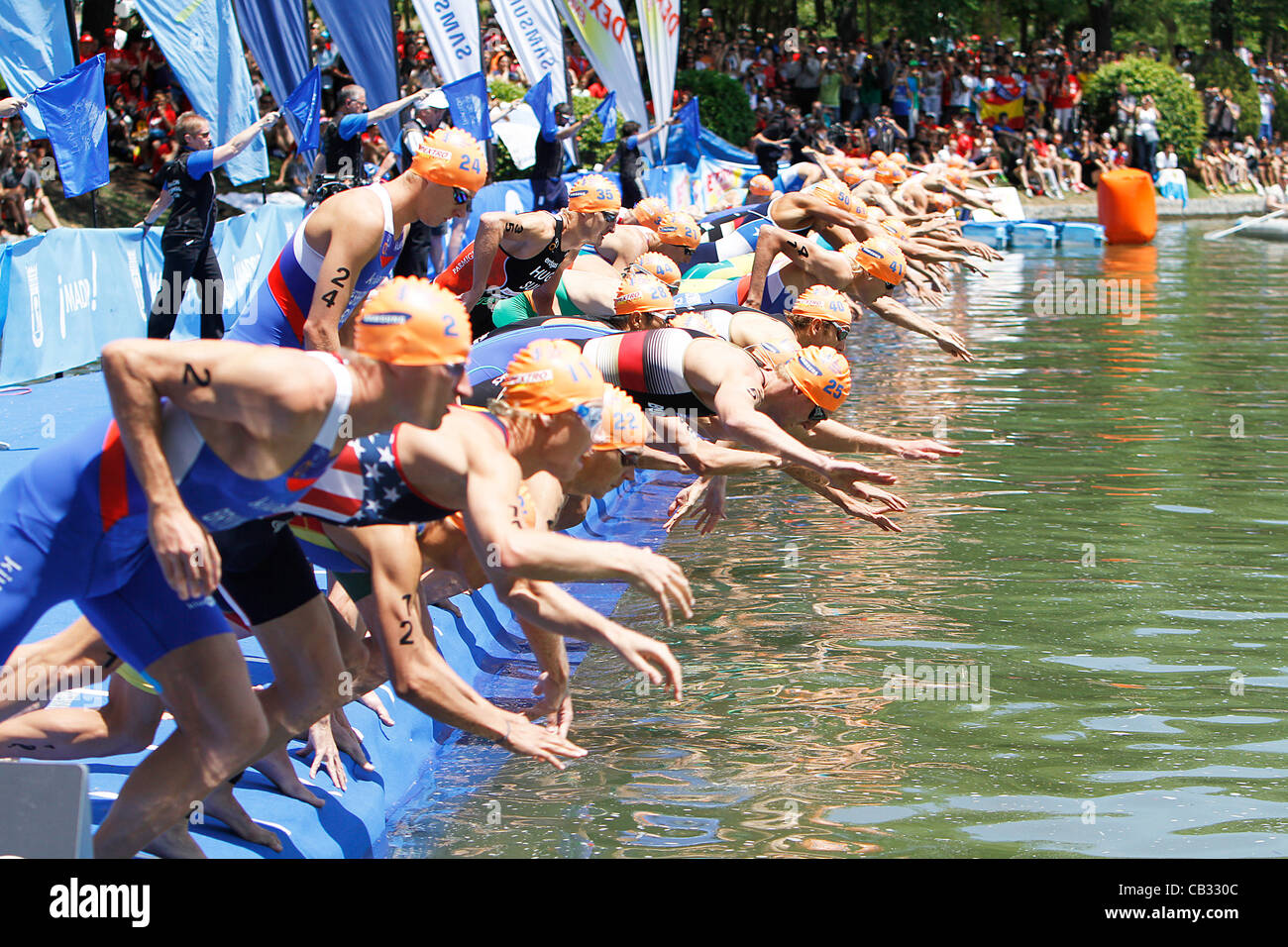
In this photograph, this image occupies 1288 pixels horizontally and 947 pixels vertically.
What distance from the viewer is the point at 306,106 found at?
13.1 metres

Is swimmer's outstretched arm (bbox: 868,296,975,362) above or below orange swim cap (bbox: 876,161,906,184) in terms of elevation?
below

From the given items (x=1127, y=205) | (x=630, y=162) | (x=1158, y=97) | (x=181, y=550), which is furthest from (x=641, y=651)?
(x=1158, y=97)

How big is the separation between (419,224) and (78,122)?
10.4ft

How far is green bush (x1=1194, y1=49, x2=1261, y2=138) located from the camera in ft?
156

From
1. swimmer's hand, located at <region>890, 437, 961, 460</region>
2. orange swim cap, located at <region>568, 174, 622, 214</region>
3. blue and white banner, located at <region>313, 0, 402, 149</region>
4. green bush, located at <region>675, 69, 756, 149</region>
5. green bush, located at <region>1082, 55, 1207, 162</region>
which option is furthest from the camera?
green bush, located at <region>1082, 55, 1207, 162</region>

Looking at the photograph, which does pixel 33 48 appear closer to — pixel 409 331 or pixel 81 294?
pixel 81 294

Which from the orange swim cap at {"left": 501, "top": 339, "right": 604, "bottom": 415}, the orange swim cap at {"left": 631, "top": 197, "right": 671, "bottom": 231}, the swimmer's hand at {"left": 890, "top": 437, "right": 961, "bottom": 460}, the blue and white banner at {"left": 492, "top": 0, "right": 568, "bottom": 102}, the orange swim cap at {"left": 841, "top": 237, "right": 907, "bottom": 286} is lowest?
the swimmer's hand at {"left": 890, "top": 437, "right": 961, "bottom": 460}

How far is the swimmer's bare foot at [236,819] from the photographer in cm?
473

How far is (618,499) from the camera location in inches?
443

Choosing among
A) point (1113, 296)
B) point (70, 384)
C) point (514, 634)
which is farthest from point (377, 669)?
point (1113, 296)

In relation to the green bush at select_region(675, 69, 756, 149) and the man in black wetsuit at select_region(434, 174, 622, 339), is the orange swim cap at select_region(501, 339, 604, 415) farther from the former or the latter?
the green bush at select_region(675, 69, 756, 149)

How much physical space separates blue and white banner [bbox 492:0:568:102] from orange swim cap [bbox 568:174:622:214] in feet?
34.0

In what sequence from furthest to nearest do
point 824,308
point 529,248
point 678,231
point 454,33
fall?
1. point 454,33
2. point 678,231
3. point 529,248
4. point 824,308

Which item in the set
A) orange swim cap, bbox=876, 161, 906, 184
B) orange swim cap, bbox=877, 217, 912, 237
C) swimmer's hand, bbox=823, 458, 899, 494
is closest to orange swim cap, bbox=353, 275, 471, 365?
swimmer's hand, bbox=823, 458, 899, 494
